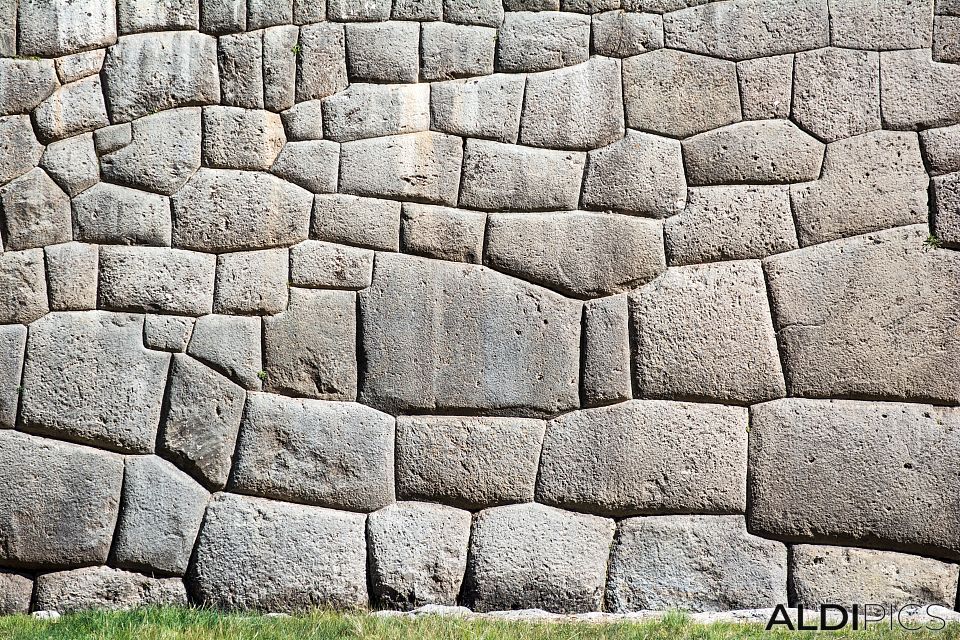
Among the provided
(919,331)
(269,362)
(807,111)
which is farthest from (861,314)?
(269,362)

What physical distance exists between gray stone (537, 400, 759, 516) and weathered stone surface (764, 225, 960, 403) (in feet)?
1.41

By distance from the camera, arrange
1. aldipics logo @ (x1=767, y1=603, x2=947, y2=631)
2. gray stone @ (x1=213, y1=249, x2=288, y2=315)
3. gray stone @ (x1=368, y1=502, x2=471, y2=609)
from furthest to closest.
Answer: gray stone @ (x1=213, y1=249, x2=288, y2=315) < gray stone @ (x1=368, y1=502, x2=471, y2=609) < aldipics logo @ (x1=767, y1=603, x2=947, y2=631)

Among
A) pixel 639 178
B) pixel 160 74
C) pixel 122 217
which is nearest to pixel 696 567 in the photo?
pixel 639 178

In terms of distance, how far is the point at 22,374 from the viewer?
3.90 metres

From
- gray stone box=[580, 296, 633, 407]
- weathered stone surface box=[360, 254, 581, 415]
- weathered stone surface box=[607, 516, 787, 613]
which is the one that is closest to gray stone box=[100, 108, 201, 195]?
weathered stone surface box=[360, 254, 581, 415]

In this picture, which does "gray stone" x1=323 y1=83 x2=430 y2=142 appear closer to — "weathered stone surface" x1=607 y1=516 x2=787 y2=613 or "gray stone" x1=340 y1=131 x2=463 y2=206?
"gray stone" x1=340 y1=131 x2=463 y2=206

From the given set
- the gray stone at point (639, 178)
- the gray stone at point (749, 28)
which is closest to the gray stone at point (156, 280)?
the gray stone at point (639, 178)

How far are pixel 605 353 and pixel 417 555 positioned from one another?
1.22m

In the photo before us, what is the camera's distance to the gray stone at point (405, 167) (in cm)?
399

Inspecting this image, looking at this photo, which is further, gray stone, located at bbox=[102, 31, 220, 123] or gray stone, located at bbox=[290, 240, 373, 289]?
gray stone, located at bbox=[102, 31, 220, 123]

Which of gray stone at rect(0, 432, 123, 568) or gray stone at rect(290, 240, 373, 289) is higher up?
gray stone at rect(290, 240, 373, 289)

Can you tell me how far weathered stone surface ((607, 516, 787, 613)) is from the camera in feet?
11.9

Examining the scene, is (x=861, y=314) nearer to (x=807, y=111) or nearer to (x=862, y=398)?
(x=862, y=398)

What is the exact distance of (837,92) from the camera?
3.90 m
